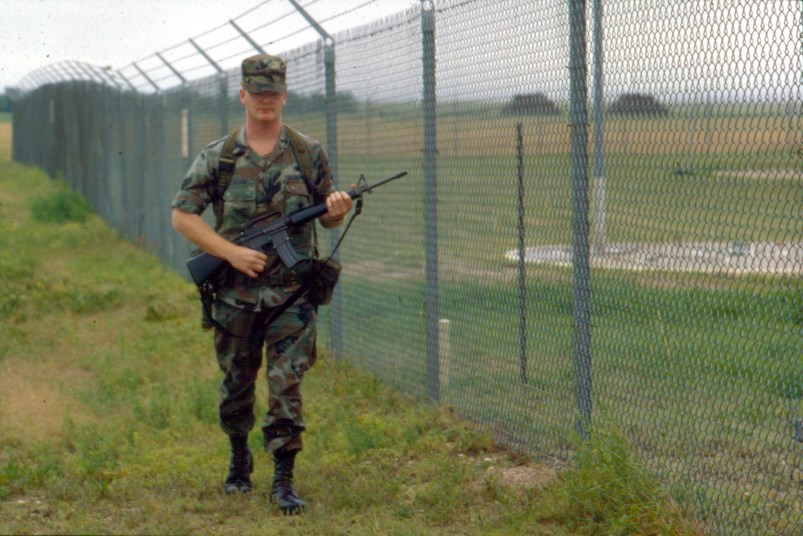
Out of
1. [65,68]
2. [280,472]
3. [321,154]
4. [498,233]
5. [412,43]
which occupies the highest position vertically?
[65,68]

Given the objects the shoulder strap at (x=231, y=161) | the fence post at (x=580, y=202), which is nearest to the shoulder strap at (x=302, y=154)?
the shoulder strap at (x=231, y=161)

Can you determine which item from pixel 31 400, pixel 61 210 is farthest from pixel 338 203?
pixel 61 210

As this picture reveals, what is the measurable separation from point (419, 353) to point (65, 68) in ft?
65.4

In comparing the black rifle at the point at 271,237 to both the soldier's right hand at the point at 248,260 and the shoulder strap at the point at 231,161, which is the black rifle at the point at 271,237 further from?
the shoulder strap at the point at 231,161

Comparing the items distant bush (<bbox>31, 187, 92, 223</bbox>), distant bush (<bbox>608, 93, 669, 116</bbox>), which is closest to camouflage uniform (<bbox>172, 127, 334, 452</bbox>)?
distant bush (<bbox>608, 93, 669, 116</bbox>)

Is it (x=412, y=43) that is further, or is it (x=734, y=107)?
(x=412, y=43)

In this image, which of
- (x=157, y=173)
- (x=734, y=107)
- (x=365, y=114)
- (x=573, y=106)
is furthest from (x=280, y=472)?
(x=157, y=173)

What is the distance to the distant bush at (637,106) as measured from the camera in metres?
4.77

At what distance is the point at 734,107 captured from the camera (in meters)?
4.25

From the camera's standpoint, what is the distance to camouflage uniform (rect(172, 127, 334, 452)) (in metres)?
5.54

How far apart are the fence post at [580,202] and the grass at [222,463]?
39 cm

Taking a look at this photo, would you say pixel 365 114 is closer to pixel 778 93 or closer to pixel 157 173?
pixel 778 93

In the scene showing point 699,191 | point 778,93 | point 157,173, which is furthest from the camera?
point 157,173

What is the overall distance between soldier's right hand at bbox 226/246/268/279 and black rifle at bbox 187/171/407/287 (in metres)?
0.08
